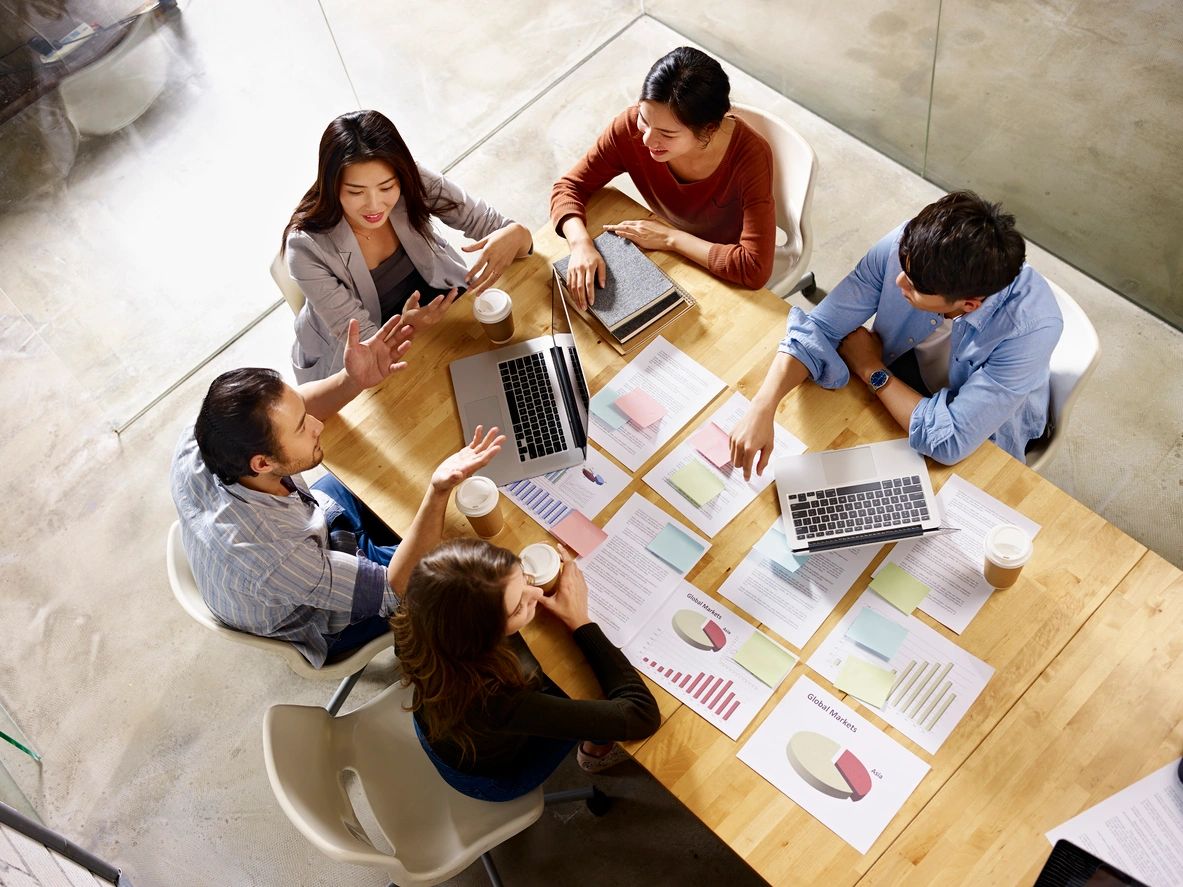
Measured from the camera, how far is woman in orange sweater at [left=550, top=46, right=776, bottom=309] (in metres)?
2.35

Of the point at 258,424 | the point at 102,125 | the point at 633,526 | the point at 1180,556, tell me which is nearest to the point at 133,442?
the point at 102,125

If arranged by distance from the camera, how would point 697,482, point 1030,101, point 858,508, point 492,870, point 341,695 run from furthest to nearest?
point 1030,101 < point 341,695 < point 492,870 < point 697,482 < point 858,508

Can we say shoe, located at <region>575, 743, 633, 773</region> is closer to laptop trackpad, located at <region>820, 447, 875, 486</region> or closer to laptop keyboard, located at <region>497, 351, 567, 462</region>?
laptop keyboard, located at <region>497, 351, 567, 462</region>

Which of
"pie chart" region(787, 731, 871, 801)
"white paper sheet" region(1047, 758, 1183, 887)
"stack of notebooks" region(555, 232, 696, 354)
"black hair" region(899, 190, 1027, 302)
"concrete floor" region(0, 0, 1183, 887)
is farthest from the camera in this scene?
"concrete floor" region(0, 0, 1183, 887)

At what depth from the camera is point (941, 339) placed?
232 centimetres

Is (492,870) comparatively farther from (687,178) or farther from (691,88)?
(691,88)

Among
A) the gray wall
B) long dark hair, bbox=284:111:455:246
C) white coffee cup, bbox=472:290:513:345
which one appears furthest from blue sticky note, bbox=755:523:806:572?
the gray wall

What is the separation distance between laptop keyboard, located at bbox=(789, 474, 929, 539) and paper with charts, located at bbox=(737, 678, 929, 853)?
33 cm

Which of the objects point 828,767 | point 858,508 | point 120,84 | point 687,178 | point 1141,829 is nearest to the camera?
point 1141,829

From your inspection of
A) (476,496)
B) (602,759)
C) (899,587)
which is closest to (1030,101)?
(899,587)

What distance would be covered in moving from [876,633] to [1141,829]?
1.78ft

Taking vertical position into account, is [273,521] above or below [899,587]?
above

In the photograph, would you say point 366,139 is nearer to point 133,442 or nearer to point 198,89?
point 198,89

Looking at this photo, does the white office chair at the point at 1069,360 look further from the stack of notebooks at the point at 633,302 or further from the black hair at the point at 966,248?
the stack of notebooks at the point at 633,302
